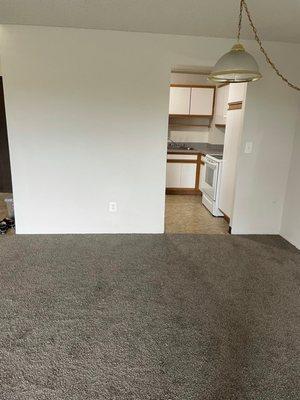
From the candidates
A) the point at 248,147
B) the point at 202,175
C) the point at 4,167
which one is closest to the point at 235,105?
the point at 248,147

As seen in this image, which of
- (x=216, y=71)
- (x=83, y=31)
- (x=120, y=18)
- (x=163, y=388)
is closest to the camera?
(x=163, y=388)

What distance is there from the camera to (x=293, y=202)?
3.70 meters

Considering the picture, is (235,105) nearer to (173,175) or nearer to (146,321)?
(173,175)

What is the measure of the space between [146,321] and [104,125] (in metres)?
2.24

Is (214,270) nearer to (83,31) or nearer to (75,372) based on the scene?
(75,372)

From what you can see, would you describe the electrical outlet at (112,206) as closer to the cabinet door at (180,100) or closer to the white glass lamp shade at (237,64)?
the white glass lamp shade at (237,64)

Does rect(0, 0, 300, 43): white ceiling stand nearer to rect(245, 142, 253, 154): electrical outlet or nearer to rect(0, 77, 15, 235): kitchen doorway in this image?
rect(245, 142, 253, 154): electrical outlet

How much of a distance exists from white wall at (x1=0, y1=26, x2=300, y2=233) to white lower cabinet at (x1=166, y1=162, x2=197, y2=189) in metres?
1.94

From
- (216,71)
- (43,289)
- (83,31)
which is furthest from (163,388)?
(83,31)

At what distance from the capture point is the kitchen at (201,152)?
13.5 feet

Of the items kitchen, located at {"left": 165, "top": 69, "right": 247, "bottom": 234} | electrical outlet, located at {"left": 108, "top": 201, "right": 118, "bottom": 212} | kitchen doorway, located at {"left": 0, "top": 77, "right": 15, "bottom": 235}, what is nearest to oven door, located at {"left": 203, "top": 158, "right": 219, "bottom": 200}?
kitchen, located at {"left": 165, "top": 69, "right": 247, "bottom": 234}

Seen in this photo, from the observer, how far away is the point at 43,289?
8.38ft

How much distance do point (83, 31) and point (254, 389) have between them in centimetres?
351

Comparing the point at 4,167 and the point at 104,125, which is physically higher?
the point at 104,125
